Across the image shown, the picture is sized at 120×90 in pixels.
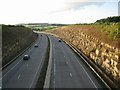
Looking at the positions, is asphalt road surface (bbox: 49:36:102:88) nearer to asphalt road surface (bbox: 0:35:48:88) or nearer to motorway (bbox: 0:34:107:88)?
motorway (bbox: 0:34:107:88)

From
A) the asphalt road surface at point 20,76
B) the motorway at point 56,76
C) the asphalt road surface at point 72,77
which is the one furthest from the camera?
the asphalt road surface at point 20,76

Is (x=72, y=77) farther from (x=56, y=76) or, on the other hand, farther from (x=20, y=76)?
(x=20, y=76)

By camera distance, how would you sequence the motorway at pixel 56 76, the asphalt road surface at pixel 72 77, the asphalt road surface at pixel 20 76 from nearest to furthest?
the asphalt road surface at pixel 72 77
the motorway at pixel 56 76
the asphalt road surface at pixel 20 76

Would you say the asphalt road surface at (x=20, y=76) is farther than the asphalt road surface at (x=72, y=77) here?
Yes

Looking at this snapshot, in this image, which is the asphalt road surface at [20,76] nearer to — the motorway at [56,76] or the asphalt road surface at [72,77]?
the motorway at [56,76]

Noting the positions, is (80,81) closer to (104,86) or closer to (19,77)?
(104,86)

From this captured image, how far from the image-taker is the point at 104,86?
38281mm

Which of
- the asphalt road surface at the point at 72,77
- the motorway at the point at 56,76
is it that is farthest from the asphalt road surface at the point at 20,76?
the asphalt road surface at the point at 72,77

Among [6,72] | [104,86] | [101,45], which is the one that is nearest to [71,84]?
[104,86]

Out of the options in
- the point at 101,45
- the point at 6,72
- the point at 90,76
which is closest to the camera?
the point at 90,76

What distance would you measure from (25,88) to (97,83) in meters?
10.9

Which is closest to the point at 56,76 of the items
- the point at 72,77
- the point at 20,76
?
the point at 72,77

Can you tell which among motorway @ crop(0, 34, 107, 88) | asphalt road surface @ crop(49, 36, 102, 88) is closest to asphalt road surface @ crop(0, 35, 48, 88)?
motorway @ crop(0, 34, 107, 88)

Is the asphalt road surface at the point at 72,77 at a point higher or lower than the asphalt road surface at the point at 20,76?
higher
